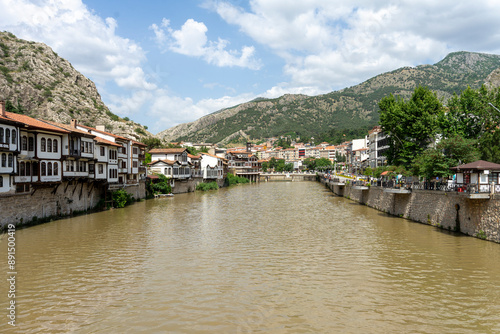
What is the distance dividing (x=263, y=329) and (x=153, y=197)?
5176 cm

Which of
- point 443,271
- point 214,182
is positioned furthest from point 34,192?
point 214,182

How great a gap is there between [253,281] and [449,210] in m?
18.3

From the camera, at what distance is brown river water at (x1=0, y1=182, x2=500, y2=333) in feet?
39.2

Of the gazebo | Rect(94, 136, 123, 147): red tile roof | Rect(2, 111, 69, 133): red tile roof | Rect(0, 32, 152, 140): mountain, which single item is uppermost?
Rect(0, 32, 152, 140): mountain

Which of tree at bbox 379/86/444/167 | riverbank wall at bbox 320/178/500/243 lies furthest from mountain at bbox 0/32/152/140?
riverbank wall at bbox 320/178/500/243

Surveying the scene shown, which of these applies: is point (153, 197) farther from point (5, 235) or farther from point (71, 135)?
point (5, 235)

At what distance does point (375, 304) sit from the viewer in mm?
13422

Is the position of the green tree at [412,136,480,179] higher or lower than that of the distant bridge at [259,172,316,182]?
higher

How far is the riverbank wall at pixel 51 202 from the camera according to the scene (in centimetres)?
2792

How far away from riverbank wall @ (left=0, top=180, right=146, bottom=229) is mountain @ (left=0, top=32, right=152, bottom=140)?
176 feet

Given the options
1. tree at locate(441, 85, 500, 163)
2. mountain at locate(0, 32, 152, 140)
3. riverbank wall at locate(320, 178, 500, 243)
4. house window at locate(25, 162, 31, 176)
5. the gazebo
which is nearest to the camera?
riverbank wall at locate(320, 178, 500, 243)

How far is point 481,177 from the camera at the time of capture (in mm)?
23219

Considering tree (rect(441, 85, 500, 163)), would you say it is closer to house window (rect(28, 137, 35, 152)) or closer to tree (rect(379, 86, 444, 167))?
tree (rect(379, 86, 444, 167))

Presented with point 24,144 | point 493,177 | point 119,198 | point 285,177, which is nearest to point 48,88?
point 119,198
